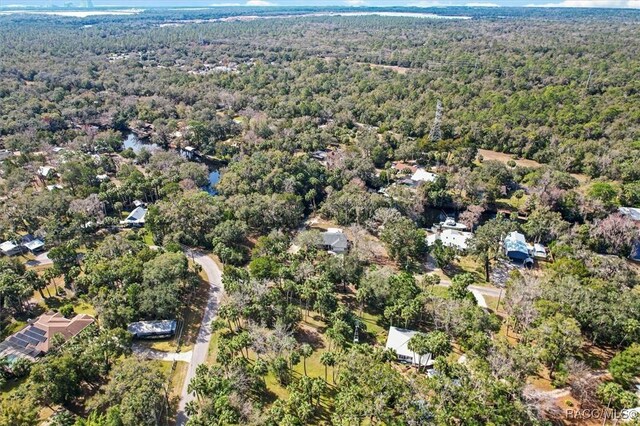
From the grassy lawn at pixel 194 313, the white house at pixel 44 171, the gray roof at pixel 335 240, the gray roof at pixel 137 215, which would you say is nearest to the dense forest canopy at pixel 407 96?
the white house at pixel 44 171

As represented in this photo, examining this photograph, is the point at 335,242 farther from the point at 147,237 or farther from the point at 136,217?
the point at 136,217

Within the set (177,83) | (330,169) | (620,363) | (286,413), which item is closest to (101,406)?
(286,413)

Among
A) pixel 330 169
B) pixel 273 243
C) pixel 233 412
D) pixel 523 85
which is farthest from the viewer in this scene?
pixel 523 85

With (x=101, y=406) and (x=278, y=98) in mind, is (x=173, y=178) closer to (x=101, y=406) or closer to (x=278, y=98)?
(x=101, y=406)

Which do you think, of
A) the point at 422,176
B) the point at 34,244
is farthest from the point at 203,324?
the point at 422,176

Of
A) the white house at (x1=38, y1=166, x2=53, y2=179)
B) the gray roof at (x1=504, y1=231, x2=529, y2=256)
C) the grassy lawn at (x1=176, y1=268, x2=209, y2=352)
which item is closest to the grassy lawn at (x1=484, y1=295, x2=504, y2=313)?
the gray roof at (x1=504, y1=231, x2=529, y2=256)
